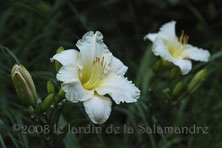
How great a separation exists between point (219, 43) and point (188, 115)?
0.49 meters

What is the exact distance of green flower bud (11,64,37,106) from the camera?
103 centimetres

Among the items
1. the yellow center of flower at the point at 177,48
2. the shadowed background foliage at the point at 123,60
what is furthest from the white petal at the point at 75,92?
the yellow center of flower at the point at 177,48

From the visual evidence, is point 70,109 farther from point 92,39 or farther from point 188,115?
point 92,39

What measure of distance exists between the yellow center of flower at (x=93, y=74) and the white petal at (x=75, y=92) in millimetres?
67

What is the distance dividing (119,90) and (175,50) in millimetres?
500

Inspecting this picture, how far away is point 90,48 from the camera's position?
114 centimetres

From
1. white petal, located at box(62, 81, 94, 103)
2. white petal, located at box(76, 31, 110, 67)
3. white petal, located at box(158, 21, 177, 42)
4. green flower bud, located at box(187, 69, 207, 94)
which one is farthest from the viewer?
white petal, located at box(158, 21, 177, 42)

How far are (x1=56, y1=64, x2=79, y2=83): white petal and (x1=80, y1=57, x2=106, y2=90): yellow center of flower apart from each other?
0.05 m

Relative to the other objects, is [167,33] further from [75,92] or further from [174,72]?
[75,92]

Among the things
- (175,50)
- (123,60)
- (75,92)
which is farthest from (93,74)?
(175,50)

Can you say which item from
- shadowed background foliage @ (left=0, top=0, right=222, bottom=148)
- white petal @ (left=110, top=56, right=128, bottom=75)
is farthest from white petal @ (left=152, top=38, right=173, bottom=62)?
white petal @ (left=110, top=56, right=128, bottom=75)

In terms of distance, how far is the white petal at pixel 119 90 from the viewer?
42.3 inches

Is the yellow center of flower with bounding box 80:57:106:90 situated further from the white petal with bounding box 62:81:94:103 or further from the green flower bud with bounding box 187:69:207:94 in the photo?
the green flower bud with bounding box 187:69:207:94

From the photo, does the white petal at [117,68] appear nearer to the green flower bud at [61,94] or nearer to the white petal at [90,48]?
the white petal at [90,48]
